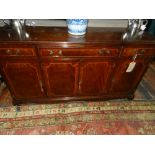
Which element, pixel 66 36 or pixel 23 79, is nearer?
pixel 66 36

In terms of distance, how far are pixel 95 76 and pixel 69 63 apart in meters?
0.36

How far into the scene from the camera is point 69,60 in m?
1.43

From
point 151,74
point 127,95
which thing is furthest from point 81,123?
point 151,74

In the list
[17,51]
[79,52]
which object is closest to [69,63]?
[79,52]

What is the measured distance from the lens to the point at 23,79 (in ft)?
5.09

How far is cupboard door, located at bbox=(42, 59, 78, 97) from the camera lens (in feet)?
4.77

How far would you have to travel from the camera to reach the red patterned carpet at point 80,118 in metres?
1.59

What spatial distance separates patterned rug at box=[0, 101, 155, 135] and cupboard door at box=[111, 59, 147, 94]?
24cm

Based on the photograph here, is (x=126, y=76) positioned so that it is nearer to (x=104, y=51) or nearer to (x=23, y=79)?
(x=104, y=51)

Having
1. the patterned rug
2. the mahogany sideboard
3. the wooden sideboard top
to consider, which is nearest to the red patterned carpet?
the patterned rug

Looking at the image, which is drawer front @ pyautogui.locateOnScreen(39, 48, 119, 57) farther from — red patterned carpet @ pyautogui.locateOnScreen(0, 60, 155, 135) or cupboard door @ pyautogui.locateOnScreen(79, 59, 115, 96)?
red patterned carpet @ pyautogui.locateOnScreen(0, 60, 155, 135)

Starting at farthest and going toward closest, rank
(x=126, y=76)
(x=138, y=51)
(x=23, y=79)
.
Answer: (x=126, y=76)
(x=23, y=79)
(x=138, y=51)
